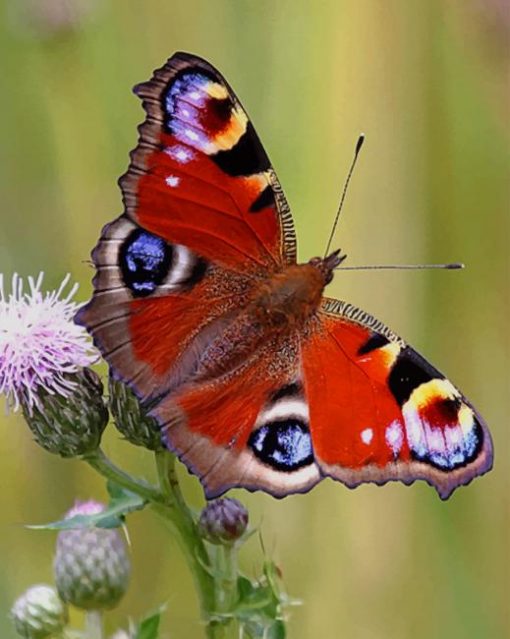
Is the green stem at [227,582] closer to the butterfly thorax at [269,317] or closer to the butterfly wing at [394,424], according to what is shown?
the butterfly wing at [394,424]

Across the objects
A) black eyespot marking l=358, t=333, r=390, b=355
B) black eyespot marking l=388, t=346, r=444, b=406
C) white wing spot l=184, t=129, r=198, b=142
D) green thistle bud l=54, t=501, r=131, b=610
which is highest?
white wing spot l=184, t=129, r=198, b=142

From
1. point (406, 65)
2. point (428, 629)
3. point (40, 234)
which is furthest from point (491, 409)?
point (40, 234)

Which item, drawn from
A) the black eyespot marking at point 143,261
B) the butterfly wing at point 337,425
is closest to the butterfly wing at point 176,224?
the black eyespot marking at point 143,261

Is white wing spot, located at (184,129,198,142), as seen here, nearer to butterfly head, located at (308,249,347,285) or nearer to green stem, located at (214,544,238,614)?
butterfly head, located at (308,249,347,285)

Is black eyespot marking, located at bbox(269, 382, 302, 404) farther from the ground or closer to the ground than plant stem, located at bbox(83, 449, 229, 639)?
farther from the ground

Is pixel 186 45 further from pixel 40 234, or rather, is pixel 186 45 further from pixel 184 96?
pixel 184 96

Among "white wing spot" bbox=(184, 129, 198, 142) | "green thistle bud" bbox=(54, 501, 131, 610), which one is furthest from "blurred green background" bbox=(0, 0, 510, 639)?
"white wing spot" bbox=(184, 129, 198, 142)

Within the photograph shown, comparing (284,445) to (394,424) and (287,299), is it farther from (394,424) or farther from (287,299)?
(287,299)
